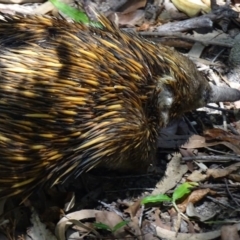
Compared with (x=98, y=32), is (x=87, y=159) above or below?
below

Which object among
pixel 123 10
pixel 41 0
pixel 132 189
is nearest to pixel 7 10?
pixel 41 0

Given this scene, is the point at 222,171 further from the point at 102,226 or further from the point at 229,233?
the point at 102,226

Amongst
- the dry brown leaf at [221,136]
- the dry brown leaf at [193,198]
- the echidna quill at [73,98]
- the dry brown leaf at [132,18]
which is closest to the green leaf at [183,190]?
the dry brown leaf at [193,198]

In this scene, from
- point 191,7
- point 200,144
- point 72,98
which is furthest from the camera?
point 191,7

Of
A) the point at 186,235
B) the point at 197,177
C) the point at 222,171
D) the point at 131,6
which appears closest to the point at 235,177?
the point at 222,171

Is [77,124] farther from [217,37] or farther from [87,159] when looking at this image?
[217,37]

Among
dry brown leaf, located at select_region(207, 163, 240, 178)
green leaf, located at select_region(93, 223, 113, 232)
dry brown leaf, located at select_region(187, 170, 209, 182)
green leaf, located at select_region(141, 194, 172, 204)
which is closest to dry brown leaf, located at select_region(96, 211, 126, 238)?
green leaf, located at select_region(93, 223, 113, 232)
